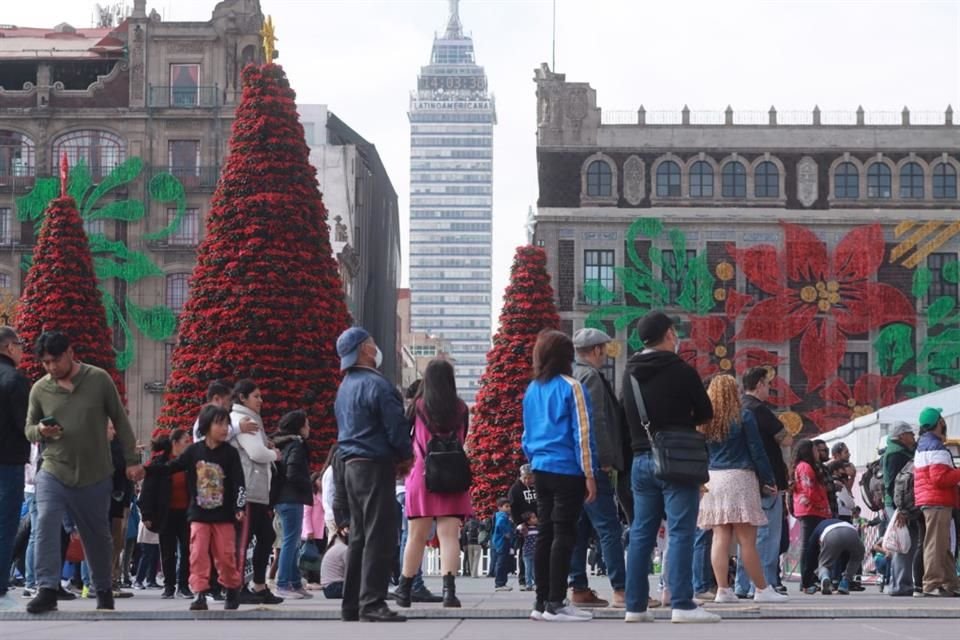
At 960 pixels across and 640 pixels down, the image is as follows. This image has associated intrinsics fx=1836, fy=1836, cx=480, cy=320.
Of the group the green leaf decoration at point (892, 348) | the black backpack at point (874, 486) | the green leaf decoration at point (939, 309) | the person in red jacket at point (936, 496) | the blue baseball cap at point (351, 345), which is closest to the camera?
the blue baseball cap at point (351, 345)

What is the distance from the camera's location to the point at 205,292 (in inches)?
1410

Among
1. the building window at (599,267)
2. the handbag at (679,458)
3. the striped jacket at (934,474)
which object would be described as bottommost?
the striped jacket at (934,474)

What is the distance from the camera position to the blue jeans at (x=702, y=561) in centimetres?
1539

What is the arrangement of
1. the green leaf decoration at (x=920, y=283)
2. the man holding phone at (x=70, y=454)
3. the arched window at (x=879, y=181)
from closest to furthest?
the man holding phone at (x=70, y=454), the green leaf decoration at (x=920, y=283), the arched window at (x=879, y=181)

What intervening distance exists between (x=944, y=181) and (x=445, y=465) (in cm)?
5686

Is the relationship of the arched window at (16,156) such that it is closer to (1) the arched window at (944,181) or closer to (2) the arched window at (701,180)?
(2) the arched window at (701,180)

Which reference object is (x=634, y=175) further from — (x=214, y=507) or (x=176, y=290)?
(x=214, y=507)

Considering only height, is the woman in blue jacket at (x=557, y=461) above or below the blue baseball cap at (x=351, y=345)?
below

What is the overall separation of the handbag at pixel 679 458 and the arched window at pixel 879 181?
57.2m

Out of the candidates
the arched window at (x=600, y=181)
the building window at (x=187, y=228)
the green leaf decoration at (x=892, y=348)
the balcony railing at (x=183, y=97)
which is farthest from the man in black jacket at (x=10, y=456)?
the green leaf decoration at (x=892, y=348)

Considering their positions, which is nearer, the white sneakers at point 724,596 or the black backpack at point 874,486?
the white sneakers at point 724,596

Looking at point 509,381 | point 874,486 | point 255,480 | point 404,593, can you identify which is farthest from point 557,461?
point 509,381

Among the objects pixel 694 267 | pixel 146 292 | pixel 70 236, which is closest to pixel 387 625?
pixel 70 236

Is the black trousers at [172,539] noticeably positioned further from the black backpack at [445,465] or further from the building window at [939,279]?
the building window at [939,279]
